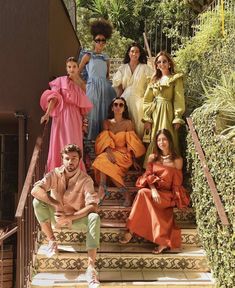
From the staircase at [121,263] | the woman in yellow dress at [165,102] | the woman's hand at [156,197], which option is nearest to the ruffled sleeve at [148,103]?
the woman in yellow dress at [165,102]

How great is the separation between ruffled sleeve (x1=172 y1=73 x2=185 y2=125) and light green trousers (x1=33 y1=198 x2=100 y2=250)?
2024mm

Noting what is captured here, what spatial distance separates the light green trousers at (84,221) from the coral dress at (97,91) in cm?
218

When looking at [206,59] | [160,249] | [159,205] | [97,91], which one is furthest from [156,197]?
[206,59]

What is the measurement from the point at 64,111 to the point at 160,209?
1696 mm

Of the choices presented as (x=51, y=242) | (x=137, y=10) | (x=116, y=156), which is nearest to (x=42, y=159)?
(x=116, y=156)

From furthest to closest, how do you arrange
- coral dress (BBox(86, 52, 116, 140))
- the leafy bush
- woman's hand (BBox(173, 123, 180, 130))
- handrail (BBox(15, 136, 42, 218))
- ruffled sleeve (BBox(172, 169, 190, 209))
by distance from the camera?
coral dress (BBox(86, 52, 116, 140)) < the leafy bush < woman's hand (BBox(173, 123, 180, 130)) < ruffled sleeve (BBox(172, 169, 190, 209)) < handrail (BBox(15, 136, 42, 218))

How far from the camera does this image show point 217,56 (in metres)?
7.16

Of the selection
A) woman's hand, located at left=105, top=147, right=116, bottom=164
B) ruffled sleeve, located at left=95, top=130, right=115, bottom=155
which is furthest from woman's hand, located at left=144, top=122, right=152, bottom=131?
woman's hand, located at left=105, top=147, right=116, bottom=164

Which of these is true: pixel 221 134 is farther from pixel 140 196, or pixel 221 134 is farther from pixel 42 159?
pixel 42 159

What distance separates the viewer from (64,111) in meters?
5.92

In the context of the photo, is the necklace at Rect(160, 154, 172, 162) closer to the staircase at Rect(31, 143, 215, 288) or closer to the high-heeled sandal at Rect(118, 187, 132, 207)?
the high-heeled sandal at Rect(118, 187, 132, 207)

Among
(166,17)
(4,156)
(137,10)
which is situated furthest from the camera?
(137,10)

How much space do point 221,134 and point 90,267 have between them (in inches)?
79.2

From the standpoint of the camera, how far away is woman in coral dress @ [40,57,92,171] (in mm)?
5836
